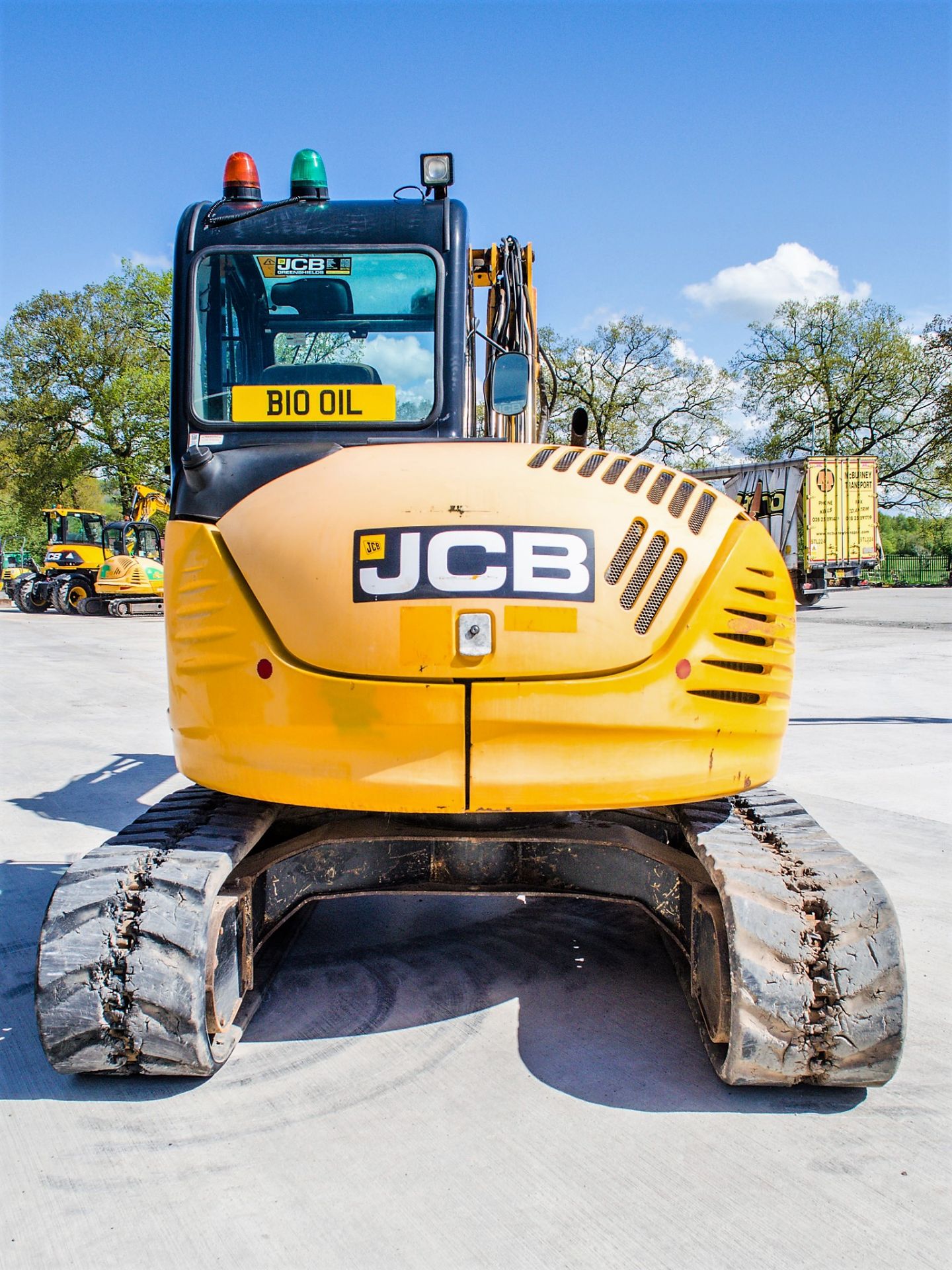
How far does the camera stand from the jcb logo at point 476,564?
2.58m

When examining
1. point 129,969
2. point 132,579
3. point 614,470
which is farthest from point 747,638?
point 132,579

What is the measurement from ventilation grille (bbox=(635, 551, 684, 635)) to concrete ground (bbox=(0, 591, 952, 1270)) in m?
1.36

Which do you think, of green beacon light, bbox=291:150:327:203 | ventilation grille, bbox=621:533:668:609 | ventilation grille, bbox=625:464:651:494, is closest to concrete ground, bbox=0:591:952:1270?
ventilation grille, bbox=621:533:668:609

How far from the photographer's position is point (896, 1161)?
255 cm

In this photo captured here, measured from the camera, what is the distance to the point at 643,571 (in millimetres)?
2658

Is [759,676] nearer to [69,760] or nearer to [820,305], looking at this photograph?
[69,760]

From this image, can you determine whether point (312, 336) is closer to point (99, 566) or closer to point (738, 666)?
point (738, 666)

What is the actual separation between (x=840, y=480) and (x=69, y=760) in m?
25.8

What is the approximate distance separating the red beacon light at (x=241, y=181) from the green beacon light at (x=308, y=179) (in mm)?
156

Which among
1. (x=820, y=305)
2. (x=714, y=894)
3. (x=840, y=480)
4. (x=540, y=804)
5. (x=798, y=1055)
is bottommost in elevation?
(x=798, y=1055)

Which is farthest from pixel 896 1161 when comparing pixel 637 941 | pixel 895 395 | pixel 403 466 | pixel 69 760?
pixel 895 395

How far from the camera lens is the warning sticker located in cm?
370

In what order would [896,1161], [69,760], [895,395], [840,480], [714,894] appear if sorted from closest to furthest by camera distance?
[896,1161]
[714,894]
[69,760]
[840,480]
[895,395]

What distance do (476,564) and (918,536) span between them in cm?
6512
